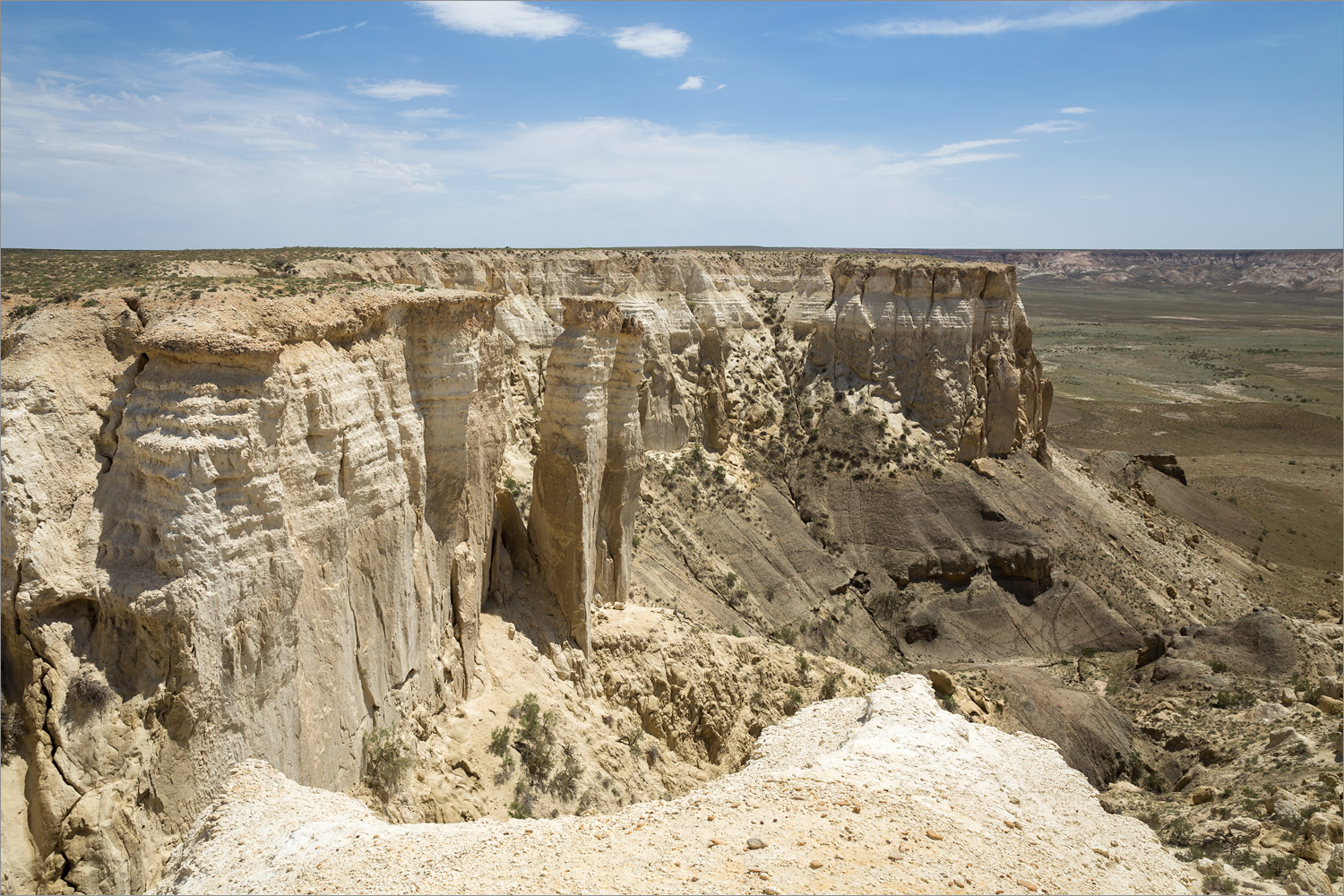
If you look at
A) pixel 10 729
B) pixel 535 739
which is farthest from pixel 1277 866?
pixel 10 729

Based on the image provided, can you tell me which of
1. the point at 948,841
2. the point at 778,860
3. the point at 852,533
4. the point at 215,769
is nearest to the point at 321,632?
the point at 215,769

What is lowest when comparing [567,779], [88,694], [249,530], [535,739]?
[567,779]

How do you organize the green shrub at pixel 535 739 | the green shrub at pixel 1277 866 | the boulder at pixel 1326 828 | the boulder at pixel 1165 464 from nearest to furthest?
1. the green shrub at pixel 1277 866
2. the boulder at pixel 1326 828
3. the green shrub at pixel 535 739
4. the boulder at pixel 1165 464

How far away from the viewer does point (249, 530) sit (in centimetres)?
1043

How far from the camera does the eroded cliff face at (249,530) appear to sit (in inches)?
375

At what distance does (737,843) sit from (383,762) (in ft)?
19.8

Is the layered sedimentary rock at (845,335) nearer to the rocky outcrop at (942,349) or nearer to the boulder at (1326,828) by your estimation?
the rocky outcrop at (942,349)

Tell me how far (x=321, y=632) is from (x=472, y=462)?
5.68 meters

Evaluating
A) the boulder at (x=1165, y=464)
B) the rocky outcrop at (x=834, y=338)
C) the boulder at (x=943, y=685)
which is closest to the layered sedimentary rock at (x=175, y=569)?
the boulder at (x=943, y=685)

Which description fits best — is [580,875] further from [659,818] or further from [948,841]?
[948,841]

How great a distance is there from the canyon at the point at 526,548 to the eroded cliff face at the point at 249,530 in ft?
0.16

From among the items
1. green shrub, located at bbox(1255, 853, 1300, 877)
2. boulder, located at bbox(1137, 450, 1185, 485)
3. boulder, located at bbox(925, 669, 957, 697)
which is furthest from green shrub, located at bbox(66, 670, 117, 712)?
boulder, located at bbox(1137, 450, 1185, 485)

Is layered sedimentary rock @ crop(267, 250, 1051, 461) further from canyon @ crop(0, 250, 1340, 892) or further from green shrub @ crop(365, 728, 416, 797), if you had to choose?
green shrub @ crop(365, 728, 416, 797)

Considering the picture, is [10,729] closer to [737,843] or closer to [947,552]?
[737,843]
